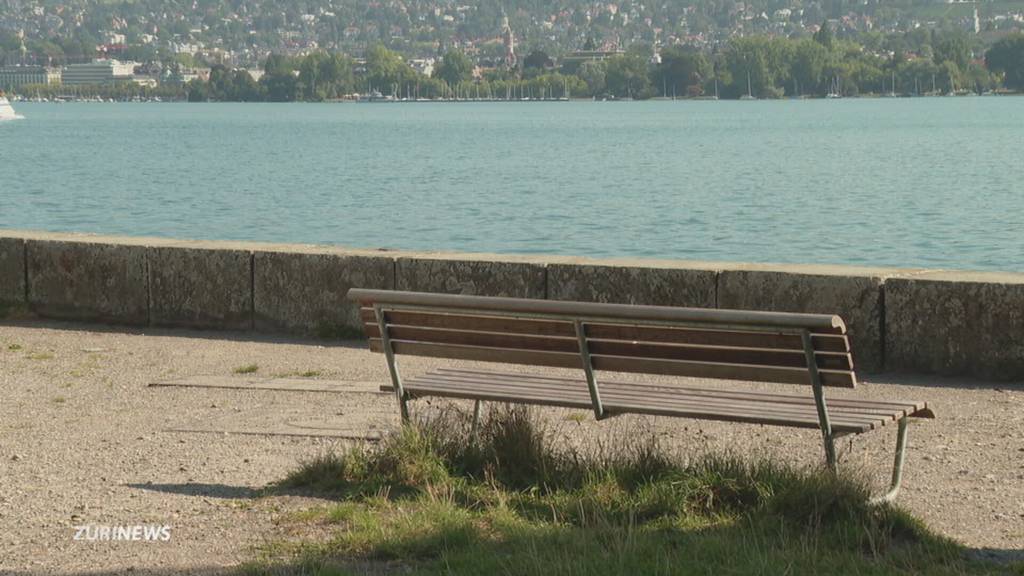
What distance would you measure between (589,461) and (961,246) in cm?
3066

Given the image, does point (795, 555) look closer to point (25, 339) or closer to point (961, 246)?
point (25, 339)

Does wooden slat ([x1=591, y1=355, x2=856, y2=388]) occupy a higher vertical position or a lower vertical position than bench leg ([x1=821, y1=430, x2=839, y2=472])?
higher

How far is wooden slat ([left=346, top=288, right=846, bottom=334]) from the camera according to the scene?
217 inches

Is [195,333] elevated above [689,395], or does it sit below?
below

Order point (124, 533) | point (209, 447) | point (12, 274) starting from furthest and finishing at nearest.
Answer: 1. point (12, 274)
2. point (209, 447)
3. point (124, 533)

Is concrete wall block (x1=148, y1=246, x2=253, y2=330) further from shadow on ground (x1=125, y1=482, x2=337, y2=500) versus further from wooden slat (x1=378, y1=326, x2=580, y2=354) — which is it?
shadow on ground (x1=125, y1=482, x2=337, y2=500)

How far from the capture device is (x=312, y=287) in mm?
10523

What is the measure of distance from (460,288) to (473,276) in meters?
0.12

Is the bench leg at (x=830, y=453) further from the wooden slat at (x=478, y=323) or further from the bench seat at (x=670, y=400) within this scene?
the wooden slat at (x=478, y=323)

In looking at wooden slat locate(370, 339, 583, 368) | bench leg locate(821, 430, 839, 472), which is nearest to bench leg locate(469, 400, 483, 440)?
wooden slat locate(370, 339, 583, 368)

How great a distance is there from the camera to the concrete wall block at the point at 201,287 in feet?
35.3

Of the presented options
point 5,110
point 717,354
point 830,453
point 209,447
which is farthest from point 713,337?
point 5,110

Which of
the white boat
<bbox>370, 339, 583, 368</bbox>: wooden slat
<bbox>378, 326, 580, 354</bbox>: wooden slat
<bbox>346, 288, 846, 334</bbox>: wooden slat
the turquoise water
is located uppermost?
the white boat

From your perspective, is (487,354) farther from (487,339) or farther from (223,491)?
(223,491)
